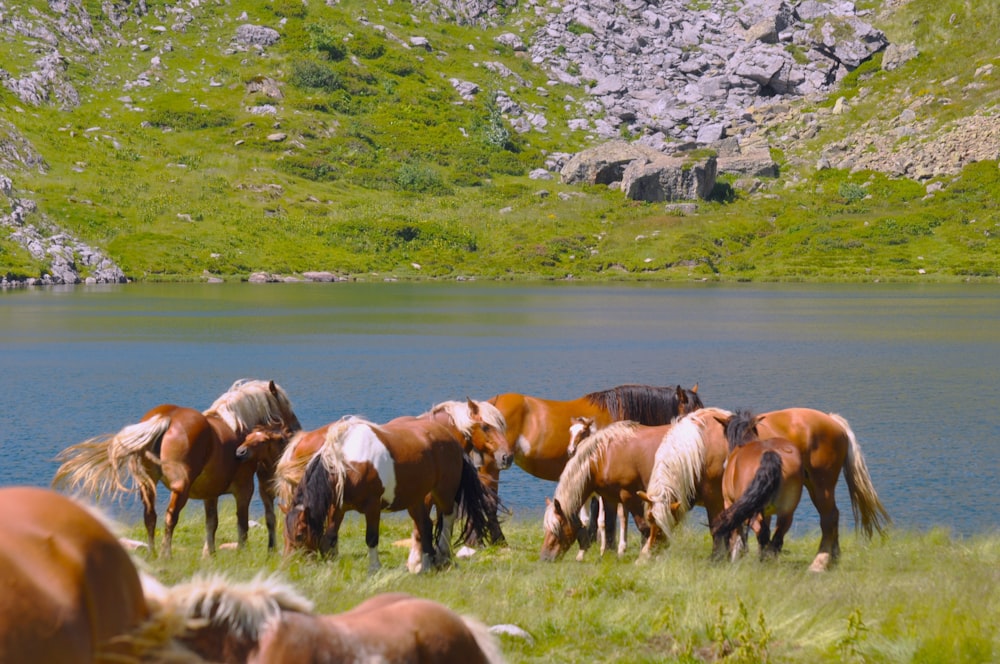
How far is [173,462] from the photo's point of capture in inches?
490

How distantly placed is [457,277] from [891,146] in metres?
64.4

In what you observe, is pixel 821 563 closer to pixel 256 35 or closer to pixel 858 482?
pixel 858 482

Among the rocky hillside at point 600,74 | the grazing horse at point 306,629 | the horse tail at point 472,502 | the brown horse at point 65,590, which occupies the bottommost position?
the horse tail at point 472,502

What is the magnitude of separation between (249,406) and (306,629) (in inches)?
418

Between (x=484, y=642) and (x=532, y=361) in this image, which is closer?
(x=484, y=642)

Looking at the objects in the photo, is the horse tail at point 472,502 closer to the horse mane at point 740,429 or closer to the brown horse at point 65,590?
the horse mane at point 740,429

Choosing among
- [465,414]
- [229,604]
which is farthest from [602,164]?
[229,604]

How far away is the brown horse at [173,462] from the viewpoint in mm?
12164

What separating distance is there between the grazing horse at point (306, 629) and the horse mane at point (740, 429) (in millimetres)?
8087

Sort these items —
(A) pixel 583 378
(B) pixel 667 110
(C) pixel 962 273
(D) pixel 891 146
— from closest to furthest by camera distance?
(A) pixel 583 378
(C) pixel 962 273
(D) pixel 891 146
(B) pixel 667 110

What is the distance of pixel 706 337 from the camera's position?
170 ft

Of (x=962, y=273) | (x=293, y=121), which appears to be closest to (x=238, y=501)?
(x=962, y=273)

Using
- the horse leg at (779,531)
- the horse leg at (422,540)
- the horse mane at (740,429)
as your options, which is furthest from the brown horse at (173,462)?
the horse leg at (779,531)

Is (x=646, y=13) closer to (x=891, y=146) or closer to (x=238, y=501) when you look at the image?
(x=891, y=146)
